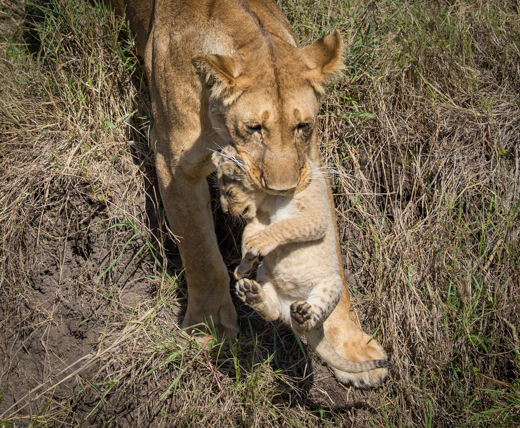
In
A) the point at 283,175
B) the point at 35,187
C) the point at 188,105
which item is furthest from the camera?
the point at 35,187

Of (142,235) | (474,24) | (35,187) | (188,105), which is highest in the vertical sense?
(188,105)

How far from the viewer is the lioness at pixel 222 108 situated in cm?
196

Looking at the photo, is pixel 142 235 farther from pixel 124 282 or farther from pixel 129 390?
pixel 129 390

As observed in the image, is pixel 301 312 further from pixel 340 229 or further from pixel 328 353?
pixel 340 229

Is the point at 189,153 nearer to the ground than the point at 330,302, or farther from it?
farther from it

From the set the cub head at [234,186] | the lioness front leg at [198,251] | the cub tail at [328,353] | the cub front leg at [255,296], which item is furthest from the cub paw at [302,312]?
the lioness front leg at [198,251]

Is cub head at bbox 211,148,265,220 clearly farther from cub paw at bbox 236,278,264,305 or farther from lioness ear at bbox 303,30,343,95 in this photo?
lioness ear at bbox 303,30,343,95

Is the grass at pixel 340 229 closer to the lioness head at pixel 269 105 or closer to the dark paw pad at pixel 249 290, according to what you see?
the lioness head at pixel 269 105

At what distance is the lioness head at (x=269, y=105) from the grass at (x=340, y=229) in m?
0.49

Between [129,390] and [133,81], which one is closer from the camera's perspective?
[129,390]

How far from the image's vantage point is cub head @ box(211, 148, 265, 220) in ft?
6.44

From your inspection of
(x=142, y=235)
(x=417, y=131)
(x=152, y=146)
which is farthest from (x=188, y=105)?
(x=417, y=131)

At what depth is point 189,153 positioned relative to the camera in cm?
238

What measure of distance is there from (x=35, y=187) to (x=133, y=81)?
0.90 metres
